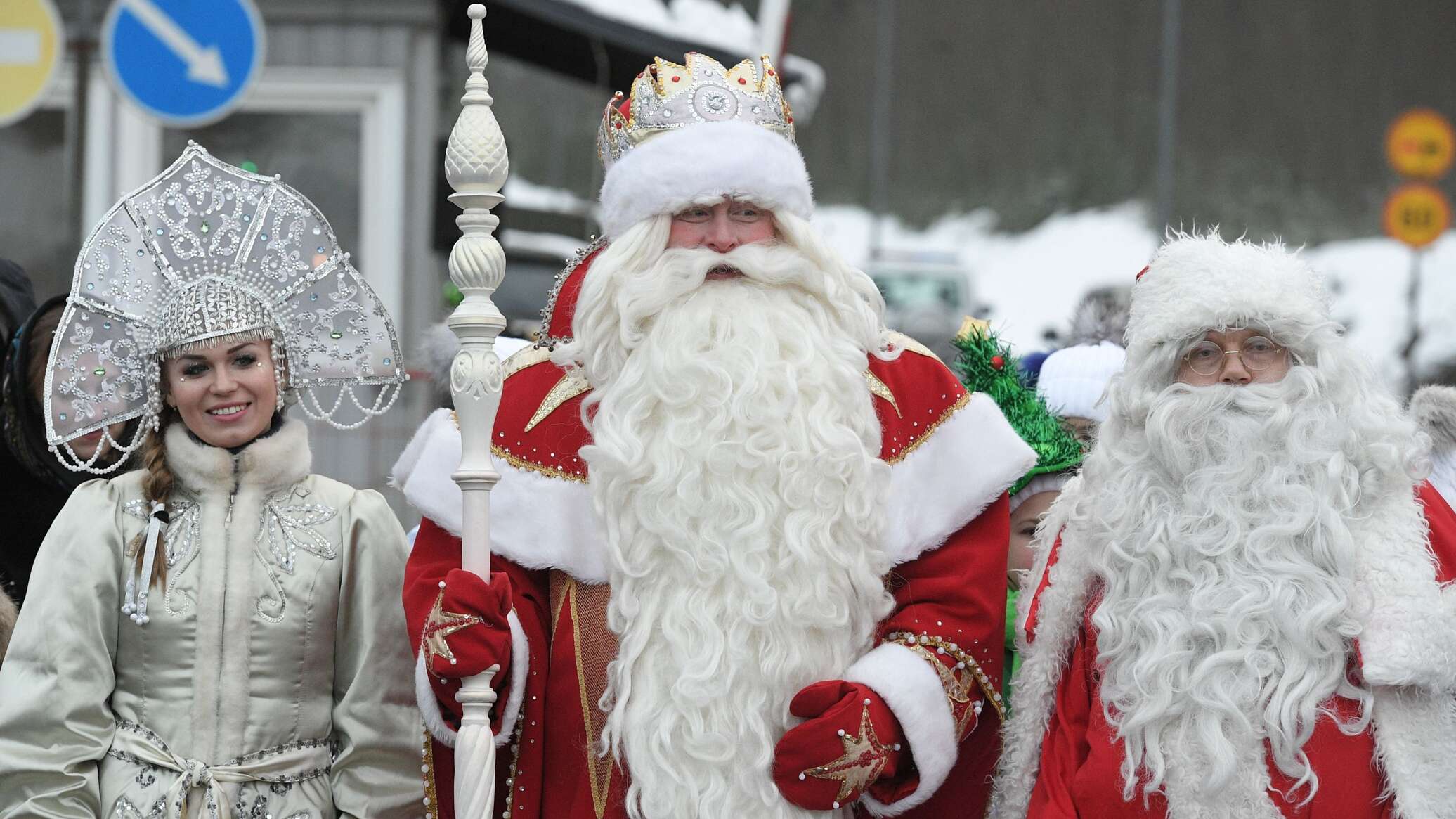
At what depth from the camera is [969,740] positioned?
412cm

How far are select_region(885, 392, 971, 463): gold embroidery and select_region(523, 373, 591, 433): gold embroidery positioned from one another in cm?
73

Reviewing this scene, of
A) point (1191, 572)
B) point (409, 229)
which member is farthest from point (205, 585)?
point (409, 229)

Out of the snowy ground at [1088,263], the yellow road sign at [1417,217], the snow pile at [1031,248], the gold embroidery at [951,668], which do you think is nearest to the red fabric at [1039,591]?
the gold embroidery at [951,668]

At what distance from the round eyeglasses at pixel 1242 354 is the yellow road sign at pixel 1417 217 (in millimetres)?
8767

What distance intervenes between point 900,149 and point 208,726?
23.3 metres

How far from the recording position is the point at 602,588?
3.97m

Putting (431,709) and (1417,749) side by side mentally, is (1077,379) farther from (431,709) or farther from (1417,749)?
(431,709)

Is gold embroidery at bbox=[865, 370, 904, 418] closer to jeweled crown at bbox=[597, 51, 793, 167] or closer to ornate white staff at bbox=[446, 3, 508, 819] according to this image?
jeweled crown at bbox=[597, 51, 793, 167]

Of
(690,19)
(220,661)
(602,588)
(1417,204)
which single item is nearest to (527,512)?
(602,588)

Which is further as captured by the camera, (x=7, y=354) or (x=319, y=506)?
(x=7, y=354)

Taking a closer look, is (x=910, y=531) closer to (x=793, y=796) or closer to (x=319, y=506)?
(x=793, y=796)

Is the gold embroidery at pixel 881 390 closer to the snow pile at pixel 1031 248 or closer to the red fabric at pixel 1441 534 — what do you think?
the red fabric at pixel 1441 534

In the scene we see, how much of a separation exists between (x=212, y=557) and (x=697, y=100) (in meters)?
1.51

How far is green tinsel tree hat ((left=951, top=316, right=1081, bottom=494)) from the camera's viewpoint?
4617mm
